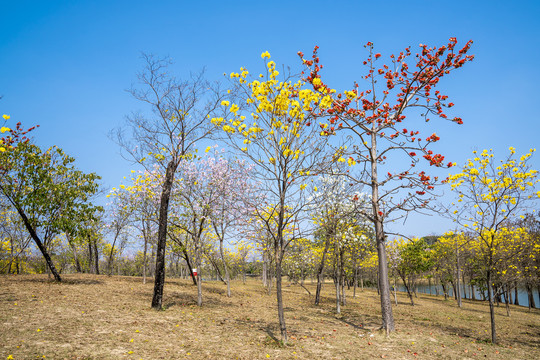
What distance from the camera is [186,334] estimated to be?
29.4 ft

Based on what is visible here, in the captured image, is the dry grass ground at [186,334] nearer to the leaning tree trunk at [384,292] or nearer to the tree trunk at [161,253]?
the leaning tree trunk at [384,292]

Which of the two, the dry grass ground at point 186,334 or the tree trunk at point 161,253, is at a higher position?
the tree trunk at point 161,253

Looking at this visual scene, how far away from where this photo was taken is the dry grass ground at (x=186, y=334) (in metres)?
7.04

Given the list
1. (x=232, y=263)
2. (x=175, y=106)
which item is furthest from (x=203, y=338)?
(x=232, y=263)

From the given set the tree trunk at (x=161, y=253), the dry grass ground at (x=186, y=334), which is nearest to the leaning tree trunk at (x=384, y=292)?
the dry grass ground at (x=186, y=334)

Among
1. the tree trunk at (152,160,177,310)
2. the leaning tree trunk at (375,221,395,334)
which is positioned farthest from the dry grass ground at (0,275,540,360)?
the tree trunk at (152,160,177,310)

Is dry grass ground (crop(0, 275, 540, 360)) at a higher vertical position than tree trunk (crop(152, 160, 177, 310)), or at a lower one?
lower

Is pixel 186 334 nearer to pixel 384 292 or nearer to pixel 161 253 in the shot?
pixel 161 253

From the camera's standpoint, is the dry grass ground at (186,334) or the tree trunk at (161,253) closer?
the dry grass ground at (186,334)

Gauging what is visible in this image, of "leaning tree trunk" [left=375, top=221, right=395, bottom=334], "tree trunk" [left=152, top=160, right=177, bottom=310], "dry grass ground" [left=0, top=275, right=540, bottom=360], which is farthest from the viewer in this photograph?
"tree trunk" [left=152, top=160, right=177, bottom=310]

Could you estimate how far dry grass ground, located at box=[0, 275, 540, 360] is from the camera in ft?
23.1

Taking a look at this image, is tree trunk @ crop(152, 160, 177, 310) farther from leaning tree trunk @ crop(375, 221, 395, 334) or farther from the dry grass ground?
leaning tree trunk @ crop(375, 221, 395, 334)

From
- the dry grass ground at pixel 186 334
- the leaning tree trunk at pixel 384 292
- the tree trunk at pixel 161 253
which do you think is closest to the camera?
the dry grass ground at pixel 186 334

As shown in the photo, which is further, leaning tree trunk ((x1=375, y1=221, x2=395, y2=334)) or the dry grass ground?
leaning tree trunk ((x1=375, y1=221, x2=395, y2=334))
